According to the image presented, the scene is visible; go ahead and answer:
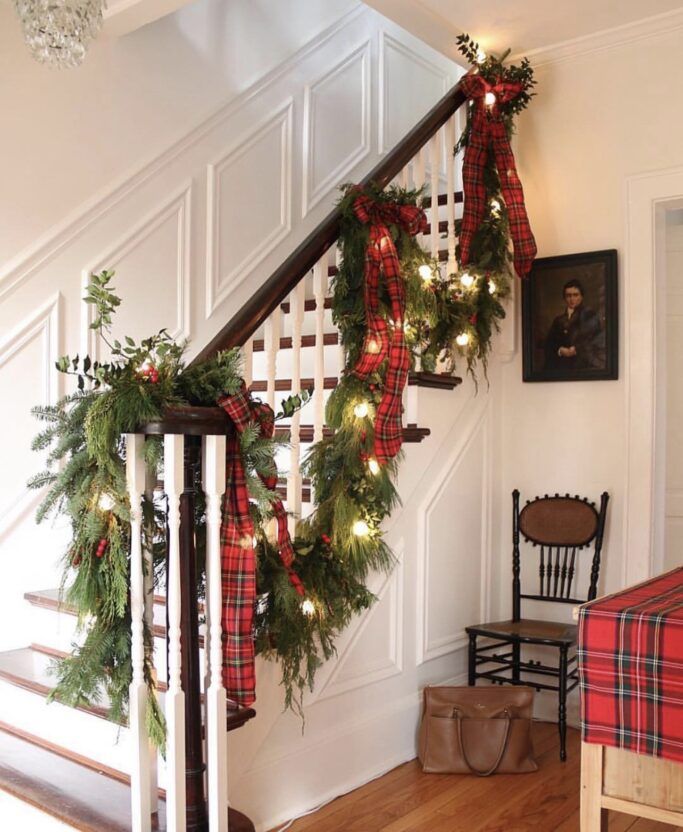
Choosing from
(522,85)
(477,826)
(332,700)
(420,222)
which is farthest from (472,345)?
(477,826)

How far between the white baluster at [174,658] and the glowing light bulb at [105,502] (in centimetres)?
16

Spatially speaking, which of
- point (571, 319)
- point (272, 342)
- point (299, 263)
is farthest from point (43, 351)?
point (571, 319)

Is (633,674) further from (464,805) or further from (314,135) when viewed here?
(314,135)

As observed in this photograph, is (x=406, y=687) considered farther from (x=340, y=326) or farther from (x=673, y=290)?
(x=673, y=290)

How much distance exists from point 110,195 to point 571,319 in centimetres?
212

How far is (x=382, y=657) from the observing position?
3.40 meters

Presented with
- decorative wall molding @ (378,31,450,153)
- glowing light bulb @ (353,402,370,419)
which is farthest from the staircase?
decorative wall molding @ (378,31,450,153)

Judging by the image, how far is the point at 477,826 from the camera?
2.87m

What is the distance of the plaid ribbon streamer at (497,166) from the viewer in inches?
154

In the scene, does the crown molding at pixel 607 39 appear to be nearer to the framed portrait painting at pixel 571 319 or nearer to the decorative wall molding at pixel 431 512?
the framed portrait painting at pixel 571 319

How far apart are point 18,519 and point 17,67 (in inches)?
68.9

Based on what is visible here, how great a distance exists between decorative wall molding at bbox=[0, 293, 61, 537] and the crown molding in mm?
2511

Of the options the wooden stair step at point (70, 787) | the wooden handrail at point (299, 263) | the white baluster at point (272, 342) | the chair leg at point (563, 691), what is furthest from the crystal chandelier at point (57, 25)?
the chair leg at point (563, 691)

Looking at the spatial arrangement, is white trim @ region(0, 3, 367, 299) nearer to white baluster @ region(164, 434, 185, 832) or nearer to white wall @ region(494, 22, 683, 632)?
white wall @ region(494, 22, 683, 632)
